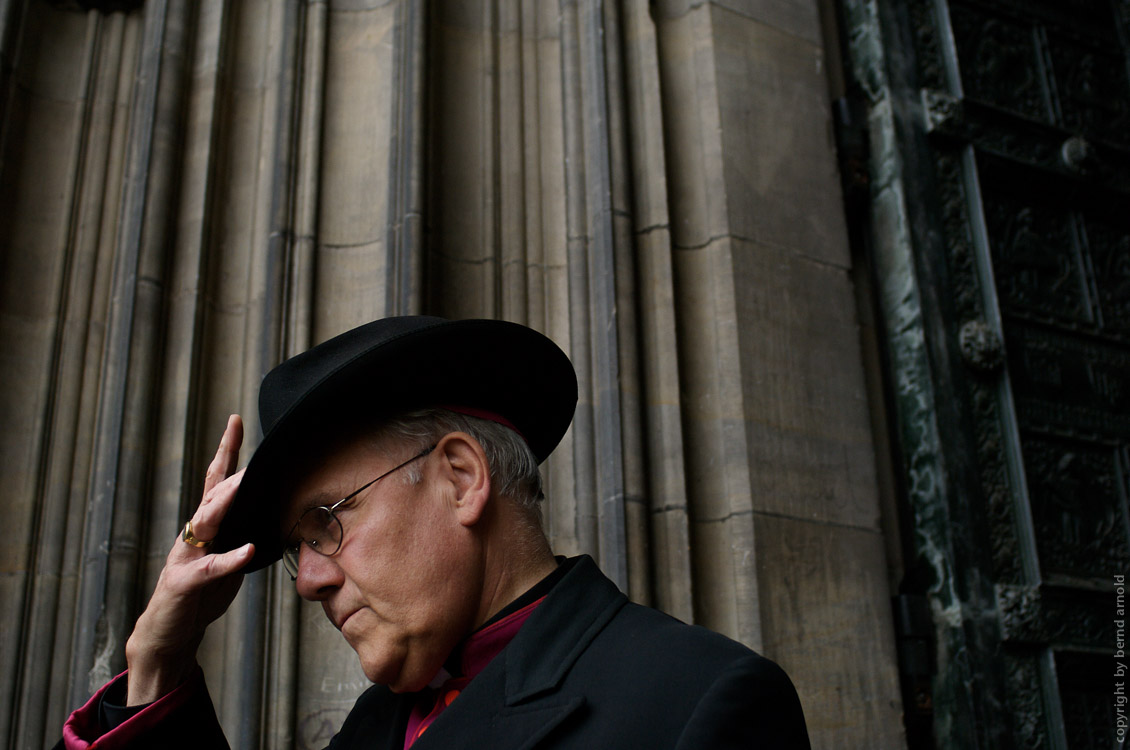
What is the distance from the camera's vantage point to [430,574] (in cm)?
144

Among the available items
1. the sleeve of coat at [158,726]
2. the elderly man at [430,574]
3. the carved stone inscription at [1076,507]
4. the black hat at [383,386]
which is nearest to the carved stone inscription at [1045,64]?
the carved stone inscription at [1076,507]

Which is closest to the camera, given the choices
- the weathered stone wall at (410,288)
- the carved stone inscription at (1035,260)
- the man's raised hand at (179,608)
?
the man's raised hand at (179,608)

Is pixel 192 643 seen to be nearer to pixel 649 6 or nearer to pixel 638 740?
pixel 638 740

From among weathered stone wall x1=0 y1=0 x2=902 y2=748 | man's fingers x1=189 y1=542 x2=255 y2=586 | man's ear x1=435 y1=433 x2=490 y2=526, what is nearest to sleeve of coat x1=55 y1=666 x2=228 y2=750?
man's fingers x1=189 y1=542 x2=255 y2=586

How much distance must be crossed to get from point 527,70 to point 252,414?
143 centimetres

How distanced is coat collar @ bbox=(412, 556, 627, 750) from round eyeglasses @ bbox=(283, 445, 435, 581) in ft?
0.90

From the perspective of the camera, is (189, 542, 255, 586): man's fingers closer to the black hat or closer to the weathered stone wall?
the black hat

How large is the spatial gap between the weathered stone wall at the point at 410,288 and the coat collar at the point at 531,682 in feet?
3.54

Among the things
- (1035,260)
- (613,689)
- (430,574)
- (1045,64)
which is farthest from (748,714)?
(1045,64)

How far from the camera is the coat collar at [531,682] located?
1.33 meters

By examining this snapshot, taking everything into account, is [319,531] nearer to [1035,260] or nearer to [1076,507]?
[1076,507]

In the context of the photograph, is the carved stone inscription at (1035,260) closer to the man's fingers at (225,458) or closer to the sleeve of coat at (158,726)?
the man's fingers at (225,458)

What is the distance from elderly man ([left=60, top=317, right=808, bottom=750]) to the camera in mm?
1330

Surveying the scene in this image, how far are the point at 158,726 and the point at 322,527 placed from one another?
0.42m
